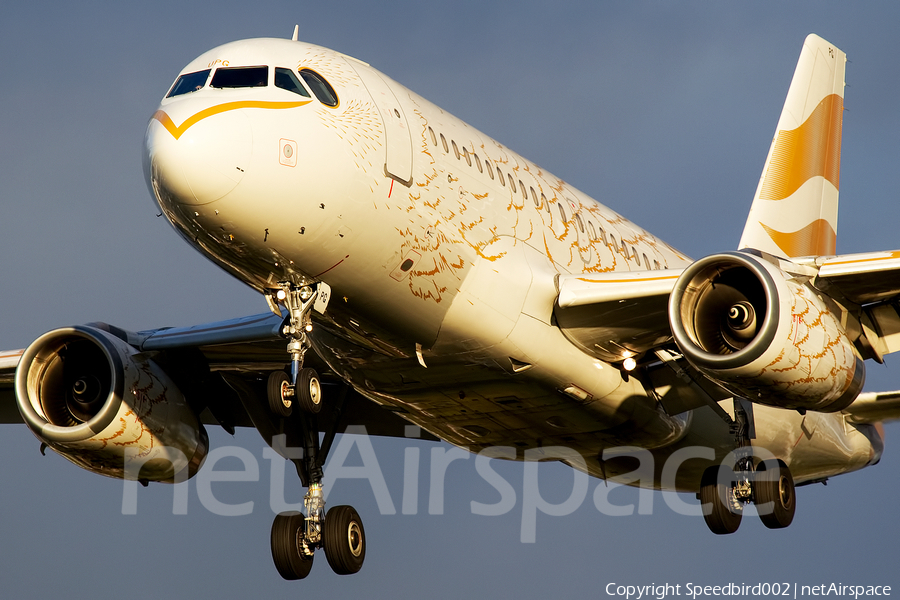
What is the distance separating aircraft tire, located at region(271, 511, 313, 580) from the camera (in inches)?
840

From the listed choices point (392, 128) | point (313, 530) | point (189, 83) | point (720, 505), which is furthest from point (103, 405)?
point (720, 505)

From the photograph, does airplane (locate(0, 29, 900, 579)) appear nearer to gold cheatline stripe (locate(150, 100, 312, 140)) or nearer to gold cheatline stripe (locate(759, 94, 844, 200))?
gold cheatline stripe (locate(150, 100, 312, 140))

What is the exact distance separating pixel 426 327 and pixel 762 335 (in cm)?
453

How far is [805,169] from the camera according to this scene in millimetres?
29141

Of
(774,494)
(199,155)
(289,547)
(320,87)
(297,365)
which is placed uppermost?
(320,87)

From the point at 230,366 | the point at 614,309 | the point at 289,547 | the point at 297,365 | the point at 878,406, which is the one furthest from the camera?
the point at 878,406

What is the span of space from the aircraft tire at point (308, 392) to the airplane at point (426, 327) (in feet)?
0.12

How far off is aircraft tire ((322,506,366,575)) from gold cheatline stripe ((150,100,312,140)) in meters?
7.39

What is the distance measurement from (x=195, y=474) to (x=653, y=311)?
934cm

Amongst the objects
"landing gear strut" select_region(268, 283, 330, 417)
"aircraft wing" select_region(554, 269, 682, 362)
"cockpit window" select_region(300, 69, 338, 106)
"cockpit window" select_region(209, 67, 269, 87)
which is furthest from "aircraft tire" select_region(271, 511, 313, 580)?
"cockpit window" select_region(209, 67, 269, 87)

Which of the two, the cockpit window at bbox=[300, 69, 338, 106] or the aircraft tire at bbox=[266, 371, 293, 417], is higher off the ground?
the cockpit window at bbox=[300, 69, 338, 106]

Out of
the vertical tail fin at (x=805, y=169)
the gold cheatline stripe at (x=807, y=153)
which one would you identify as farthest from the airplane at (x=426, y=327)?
the gold cheatline stripe at (x=807, y=153)

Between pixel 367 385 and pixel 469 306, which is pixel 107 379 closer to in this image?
pixel 367 385

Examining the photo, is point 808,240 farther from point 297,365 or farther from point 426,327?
point 297,365
